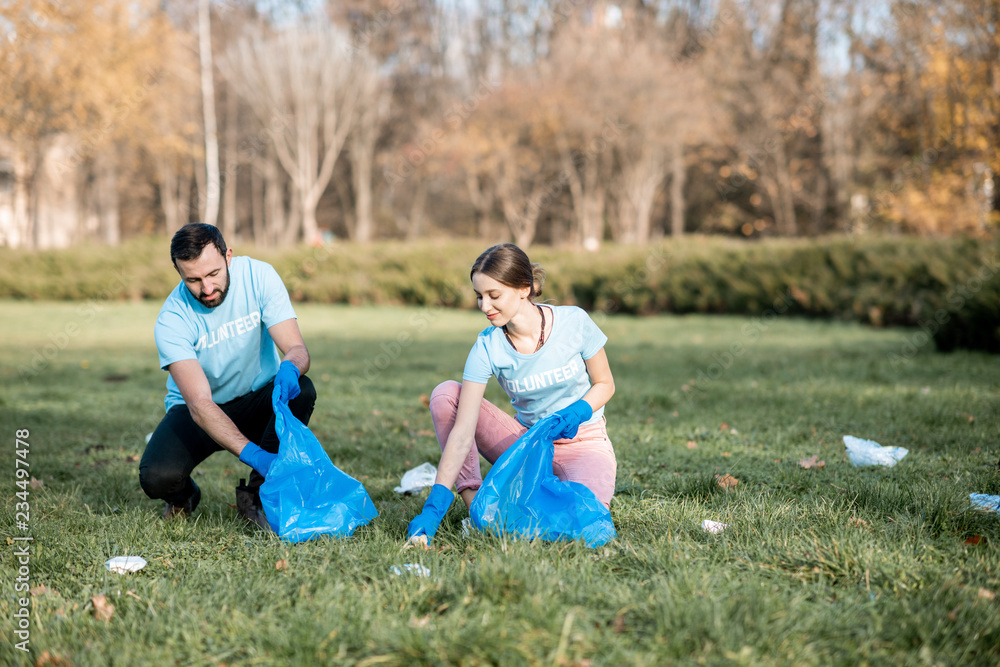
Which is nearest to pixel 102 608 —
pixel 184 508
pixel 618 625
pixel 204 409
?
pixel 204 409

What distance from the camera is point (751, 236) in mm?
29297

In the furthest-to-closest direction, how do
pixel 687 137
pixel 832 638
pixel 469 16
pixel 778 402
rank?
pixel 469 16
pixel 687 137
pixel 778 402
pixel 832 638

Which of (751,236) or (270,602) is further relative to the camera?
(751,236)

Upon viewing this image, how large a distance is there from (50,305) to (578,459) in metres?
17.4

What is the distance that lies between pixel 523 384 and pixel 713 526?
940 millimetres

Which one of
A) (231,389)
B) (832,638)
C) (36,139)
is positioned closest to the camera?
(832,638)

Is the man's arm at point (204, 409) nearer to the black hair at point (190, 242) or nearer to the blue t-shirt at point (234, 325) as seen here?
the blue t-shirt at point (234, 325)

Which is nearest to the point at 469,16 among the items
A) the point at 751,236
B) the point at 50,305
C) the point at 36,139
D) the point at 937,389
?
the point at 751,236

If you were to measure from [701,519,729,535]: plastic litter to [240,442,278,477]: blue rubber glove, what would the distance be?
5.66 feet

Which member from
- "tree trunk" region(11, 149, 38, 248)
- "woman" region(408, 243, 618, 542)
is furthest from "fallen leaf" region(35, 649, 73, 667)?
"tree trunk" region(11, 149, 38, 248)

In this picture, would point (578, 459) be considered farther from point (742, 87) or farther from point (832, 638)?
point (742, 87)

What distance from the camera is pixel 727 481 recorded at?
11.6ft

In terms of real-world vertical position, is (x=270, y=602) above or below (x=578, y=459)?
below

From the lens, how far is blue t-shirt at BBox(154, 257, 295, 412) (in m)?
3.24
